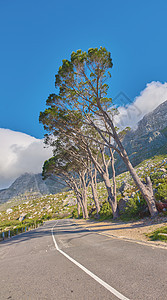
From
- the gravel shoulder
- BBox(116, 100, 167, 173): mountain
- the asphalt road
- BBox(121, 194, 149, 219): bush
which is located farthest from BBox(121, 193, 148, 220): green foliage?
BBox(116, 100, 167, 173): mountain

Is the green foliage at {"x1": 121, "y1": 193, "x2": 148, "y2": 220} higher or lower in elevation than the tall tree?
lower

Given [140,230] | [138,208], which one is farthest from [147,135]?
[140,230]

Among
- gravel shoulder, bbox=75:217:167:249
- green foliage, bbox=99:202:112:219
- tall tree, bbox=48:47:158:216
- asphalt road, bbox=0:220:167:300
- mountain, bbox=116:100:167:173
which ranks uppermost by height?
mountain, bbox=116:100:167:173

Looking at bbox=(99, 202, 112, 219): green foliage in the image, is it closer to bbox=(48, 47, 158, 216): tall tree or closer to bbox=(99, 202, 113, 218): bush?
bbox=(99, 202, 113, 218): bush

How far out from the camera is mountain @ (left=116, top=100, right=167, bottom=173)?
129m

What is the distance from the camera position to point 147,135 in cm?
14875

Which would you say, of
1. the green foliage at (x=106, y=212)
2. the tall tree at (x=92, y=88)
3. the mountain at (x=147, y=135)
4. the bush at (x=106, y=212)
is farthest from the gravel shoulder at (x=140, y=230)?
the mountain at (x=147, y=135)

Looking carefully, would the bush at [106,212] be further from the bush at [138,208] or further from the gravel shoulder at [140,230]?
the gravel shoulder at [140,230]

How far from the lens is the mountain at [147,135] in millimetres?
128875

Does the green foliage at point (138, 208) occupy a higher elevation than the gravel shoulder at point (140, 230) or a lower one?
higher

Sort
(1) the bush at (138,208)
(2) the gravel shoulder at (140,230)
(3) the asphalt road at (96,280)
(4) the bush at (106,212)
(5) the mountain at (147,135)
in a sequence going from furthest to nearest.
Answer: (5) the mountain at (147,135), (4) the bush at (106,212), (1) the bush at (138,208), (2) the gravel shoulder at (140,230), (3) the asphalt road at (96,280)

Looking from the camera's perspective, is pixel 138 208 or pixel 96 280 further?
pixel 138 208

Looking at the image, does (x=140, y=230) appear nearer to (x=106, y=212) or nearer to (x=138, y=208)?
(x=138, y=208)

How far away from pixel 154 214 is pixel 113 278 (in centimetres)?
888
